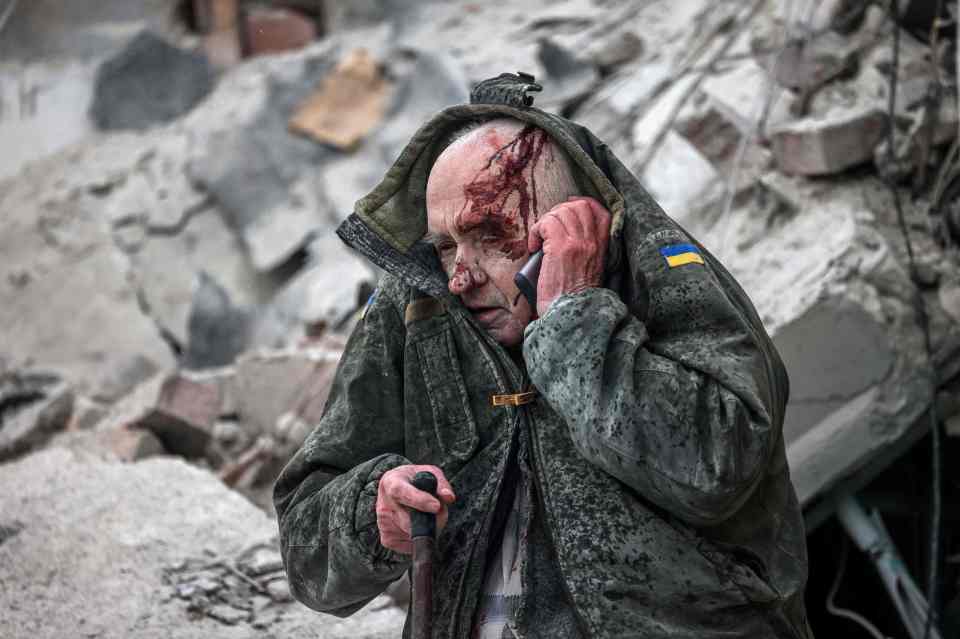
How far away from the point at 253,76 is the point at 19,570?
661 centimetres

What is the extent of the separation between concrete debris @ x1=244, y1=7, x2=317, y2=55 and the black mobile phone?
26.5 ft

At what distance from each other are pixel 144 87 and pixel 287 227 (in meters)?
2.14

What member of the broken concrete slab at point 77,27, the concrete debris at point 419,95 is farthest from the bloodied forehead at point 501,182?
the broken concrete slab at point 77,27

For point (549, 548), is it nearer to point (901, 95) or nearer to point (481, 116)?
point (481, 116)

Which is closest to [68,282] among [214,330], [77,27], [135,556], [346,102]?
[214,330]

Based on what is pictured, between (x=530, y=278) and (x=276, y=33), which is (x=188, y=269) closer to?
(x=276, y=33)

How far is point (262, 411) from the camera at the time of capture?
222 inches

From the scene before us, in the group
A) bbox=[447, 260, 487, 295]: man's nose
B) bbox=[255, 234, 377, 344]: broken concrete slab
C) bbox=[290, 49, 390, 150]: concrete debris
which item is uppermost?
bbox=[447, 260, 487, 295]: man's nose

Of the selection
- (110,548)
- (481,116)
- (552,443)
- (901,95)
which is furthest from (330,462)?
(901,95)

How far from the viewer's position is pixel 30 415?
559 cm

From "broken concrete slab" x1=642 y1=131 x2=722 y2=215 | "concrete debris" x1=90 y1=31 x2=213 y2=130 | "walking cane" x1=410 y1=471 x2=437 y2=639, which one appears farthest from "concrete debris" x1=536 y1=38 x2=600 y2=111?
"walking cane" x1=410 y1=471 x2=437 y2=639

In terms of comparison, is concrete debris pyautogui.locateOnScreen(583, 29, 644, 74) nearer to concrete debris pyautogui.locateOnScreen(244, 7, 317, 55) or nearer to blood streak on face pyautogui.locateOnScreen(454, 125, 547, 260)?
concrete debris pyautogui.locateOnScreen(244, 7, 317, 55)

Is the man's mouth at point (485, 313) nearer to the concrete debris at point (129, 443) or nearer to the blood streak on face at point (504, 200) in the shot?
the blood streak on face at point (504, 200)

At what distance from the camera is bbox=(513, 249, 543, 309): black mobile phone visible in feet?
6.68
